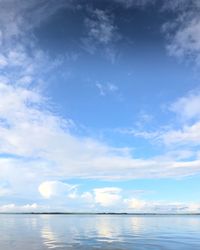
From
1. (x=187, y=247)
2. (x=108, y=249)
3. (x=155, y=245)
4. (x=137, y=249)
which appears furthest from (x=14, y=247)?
(x=187, y=247)

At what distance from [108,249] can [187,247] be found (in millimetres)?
10661

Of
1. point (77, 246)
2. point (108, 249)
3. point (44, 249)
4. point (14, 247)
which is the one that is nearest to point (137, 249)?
point (108, 249)

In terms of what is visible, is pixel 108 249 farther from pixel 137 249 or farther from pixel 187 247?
pixel 187 247

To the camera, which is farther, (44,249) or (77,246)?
(77,246)

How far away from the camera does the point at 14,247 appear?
39.3 m

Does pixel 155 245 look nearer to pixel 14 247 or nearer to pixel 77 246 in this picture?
pixel 77 246

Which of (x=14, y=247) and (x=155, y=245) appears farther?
(x=155, y=245)

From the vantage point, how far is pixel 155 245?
4378 centimetres

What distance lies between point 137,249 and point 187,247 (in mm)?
7457

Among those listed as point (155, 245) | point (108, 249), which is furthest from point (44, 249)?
point (155, 245)

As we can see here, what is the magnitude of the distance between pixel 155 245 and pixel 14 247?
17114 millimetres

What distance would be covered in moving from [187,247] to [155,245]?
12.8ft

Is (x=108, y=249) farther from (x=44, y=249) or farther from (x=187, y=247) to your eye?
(x=187, y=247)

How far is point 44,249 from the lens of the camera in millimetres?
38281
